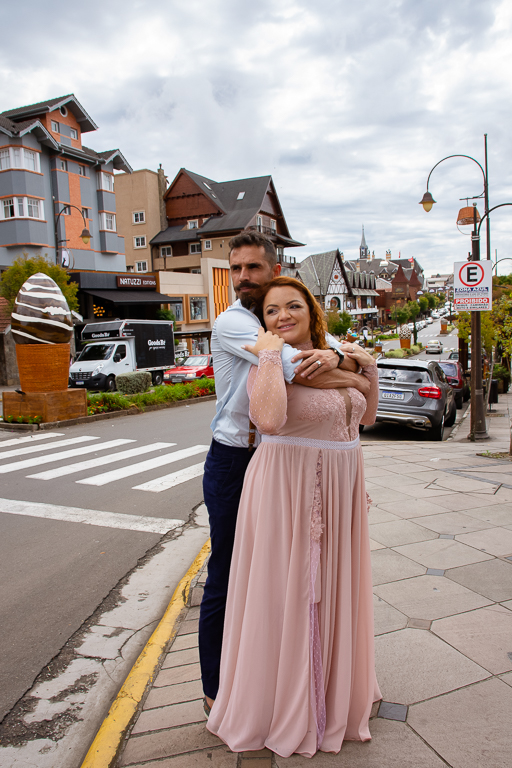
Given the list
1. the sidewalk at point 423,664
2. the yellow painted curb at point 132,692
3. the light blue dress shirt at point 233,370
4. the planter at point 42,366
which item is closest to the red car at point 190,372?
the planter at point 42,366

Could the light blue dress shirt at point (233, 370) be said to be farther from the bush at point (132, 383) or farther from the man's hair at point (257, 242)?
the bush at point (132, 383)

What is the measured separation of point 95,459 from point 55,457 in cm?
78

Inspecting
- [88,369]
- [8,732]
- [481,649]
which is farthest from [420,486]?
[88,369]

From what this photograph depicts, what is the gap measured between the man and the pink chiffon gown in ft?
0.47

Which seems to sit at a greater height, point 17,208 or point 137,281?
point 17,208

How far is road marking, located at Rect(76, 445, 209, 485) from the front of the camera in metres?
8.26

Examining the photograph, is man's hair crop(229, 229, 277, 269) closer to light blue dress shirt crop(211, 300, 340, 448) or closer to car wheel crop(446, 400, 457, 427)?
light blue dress shirt crop(211, 300, 340, 448)

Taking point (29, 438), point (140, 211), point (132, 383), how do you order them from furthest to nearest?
point (140, 211), point (132, 383), point (29, 438)

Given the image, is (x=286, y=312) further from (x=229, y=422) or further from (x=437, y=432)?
(x=437, y=432)

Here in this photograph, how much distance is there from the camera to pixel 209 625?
264 centimetres

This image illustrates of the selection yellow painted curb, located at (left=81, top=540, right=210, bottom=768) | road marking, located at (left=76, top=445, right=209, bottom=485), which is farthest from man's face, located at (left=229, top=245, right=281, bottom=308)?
road marking, located at (left=76, top=445, right=209, bottom=485)

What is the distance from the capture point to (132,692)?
9.91ft

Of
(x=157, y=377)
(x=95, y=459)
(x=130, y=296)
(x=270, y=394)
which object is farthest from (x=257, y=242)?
(x=130, y=296)

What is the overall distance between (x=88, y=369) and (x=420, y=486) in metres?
17.5
